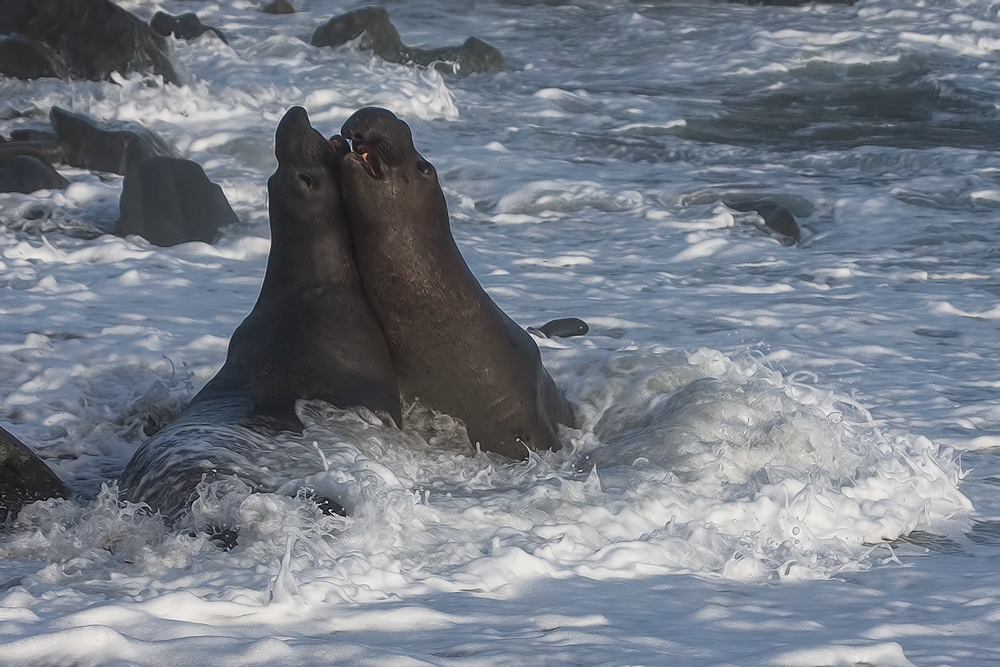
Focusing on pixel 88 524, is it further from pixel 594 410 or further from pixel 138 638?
pixel 594 410

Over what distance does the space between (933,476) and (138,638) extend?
2886 mm

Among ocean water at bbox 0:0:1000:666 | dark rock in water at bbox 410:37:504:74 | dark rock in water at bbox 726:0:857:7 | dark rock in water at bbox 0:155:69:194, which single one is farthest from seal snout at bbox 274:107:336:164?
dark rock in water at bbox 726:0:857:7

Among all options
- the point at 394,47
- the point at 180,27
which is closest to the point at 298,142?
the point at 394,47

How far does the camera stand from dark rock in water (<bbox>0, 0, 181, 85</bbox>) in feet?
40.4

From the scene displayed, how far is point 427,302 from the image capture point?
4.53 m

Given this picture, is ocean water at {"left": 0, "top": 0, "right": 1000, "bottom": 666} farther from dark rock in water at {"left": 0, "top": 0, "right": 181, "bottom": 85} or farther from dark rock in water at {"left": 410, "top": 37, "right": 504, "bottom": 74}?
dark rock in water at {"left": 410, "top": 37, "right": 504, "bottom": 74}

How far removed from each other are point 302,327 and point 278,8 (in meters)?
14.5

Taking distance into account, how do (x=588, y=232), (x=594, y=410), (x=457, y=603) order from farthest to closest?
1. (x=588, y=232)
2. (x=594, y=410)
3. (x=457, y=603)

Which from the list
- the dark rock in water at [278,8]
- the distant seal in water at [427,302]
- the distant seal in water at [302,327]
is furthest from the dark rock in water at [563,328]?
the dark rock in water at [278,8]

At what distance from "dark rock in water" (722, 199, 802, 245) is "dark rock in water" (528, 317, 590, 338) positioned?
273 cm

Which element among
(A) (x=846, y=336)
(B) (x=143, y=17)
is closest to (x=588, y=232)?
(A) (x=846, y=336)

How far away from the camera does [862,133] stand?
1204 centimetres

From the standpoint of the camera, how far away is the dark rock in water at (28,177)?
8805mm

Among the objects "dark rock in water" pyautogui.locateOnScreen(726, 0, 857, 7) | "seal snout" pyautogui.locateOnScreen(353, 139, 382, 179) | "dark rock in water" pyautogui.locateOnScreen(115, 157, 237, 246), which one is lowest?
"dark rock in water" pyautogui.locateOnScreen(115, 157, 237, 246)
